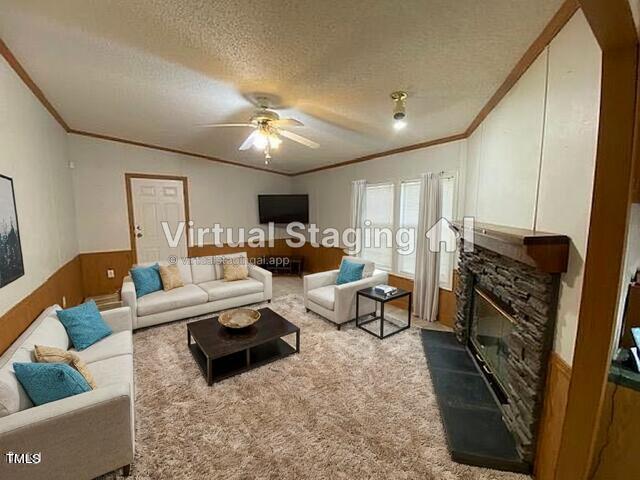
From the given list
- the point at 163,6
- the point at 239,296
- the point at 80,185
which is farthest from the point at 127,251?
the point at 163,6

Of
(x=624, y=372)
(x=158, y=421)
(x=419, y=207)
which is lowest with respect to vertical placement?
(x=158, y=421)

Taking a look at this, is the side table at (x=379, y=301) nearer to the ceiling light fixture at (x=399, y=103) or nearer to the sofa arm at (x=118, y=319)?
the ceiling light fixture at (x=399, y=103)

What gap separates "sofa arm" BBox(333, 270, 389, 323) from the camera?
338 cm

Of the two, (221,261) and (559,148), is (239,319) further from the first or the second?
(559,148)

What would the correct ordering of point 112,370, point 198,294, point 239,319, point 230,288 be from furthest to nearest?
point 230,288 → point 198,294 → point 239,319 → point 112,370

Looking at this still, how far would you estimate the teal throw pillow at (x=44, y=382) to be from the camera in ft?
4.90


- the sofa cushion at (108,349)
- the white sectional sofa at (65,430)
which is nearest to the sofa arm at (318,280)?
the sofa cushion at (108,349)

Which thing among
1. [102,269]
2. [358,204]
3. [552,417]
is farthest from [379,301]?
[102,269]

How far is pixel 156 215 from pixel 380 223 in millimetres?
4005

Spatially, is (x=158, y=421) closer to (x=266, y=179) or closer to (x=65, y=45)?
(x=65, y=45)

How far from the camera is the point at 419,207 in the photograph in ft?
12.1

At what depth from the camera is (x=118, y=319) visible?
8.59ft

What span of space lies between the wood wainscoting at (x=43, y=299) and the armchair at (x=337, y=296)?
9.03 feet

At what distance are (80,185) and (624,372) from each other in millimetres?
6191
